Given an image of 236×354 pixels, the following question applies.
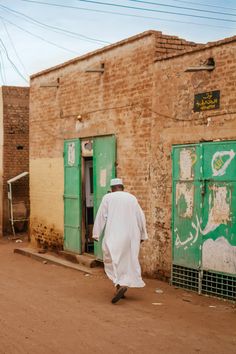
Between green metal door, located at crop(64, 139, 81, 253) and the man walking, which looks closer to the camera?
the man walking

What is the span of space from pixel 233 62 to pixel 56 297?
4.22 meters

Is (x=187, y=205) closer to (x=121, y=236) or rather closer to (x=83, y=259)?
(x=121, y=236)

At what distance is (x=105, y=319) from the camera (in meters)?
7.25

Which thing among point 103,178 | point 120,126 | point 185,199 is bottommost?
point 185,199

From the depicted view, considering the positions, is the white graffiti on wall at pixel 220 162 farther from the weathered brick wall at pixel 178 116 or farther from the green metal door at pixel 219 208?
the weathered brick wall at pixel 178 116

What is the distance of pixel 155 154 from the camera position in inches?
401

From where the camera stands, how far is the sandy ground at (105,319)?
6.04m

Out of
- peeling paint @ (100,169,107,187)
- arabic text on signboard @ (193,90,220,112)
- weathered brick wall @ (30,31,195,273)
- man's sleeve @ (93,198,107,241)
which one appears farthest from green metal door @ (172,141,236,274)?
peeling paint @ (100,169,107,187)

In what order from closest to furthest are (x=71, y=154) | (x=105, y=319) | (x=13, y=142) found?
(x=105, y=319)
(x=71, y=154)
(x=13, y=142)

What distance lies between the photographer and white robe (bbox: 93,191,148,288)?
340 inches

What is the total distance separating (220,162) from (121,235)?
1.76 m

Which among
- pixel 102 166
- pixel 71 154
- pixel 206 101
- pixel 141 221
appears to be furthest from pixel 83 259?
pixel 206 101

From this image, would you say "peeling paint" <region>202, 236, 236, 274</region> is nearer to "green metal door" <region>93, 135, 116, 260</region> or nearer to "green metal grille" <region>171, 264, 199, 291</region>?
"green metal grille" <region>171, 264, 199, 291</region>

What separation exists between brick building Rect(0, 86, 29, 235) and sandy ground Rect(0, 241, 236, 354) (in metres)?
8.06
